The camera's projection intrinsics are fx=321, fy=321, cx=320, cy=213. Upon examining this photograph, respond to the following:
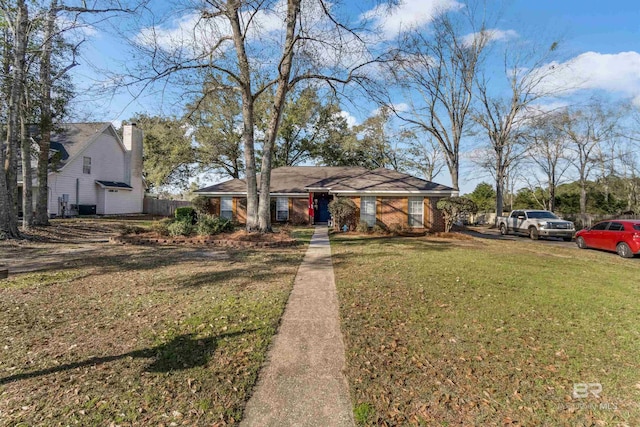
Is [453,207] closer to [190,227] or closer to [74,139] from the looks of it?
[190,227]

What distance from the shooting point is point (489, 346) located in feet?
12.4

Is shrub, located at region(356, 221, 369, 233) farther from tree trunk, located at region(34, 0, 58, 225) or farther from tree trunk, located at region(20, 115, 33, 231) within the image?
tree trunk, located at region(20, 115, 33, 231)

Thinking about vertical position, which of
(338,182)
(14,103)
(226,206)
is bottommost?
(226,206)

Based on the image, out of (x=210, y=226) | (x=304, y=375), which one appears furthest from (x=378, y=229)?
(x=304, y=375)

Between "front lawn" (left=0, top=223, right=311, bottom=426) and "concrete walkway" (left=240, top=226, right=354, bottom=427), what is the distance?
0.51 ft

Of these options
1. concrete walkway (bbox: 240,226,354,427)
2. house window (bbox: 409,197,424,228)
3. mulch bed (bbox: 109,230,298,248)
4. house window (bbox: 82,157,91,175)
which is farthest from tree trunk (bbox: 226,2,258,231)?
house window (bbox: 82,157,91,175)

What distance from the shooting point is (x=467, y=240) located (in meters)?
15.2

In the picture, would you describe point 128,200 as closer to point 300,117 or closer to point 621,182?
point 300,117

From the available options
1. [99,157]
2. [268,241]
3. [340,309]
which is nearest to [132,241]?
[268,241]

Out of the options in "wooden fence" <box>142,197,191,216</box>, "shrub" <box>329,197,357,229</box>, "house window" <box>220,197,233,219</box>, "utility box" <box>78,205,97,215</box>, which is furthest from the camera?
"wooden fence" <box>142,197,191,216</box>

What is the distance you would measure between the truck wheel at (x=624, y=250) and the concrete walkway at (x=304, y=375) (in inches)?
505

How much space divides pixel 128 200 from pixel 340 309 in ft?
97.6

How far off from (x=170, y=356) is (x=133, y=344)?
61cm

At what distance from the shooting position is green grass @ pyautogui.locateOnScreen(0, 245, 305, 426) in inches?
102
